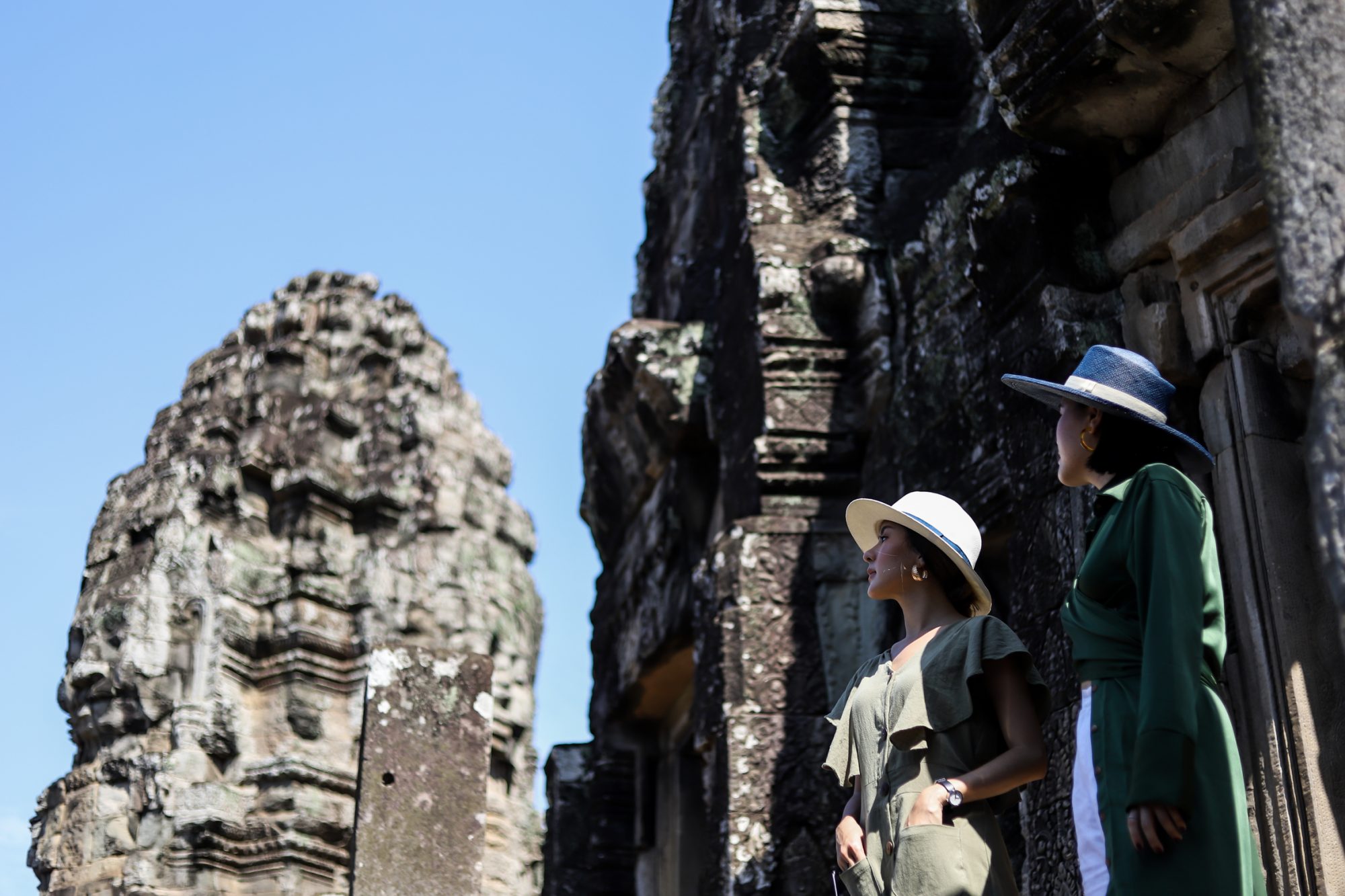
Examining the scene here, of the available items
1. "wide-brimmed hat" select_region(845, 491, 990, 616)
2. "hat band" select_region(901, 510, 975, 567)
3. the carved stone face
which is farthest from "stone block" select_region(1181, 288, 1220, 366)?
the carved stone face

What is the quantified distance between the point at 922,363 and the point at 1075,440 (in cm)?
351

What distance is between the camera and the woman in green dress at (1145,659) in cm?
297

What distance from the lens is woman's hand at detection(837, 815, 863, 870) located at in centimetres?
362

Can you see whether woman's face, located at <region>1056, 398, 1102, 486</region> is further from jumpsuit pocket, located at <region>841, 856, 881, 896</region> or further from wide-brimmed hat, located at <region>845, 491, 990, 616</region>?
jumpsuit pocket, located at <region>841, 856, 881, 896</region>

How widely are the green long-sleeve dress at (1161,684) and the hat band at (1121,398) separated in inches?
7.9

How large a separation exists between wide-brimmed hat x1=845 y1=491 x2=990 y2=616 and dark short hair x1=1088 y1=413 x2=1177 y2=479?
401mm

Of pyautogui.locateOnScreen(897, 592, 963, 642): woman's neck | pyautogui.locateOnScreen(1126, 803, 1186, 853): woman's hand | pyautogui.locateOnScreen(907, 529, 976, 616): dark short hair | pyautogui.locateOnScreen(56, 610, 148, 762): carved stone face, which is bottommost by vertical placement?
pyautogui.locateOnScreen(1126, 803, 1186, 853): woman's hand

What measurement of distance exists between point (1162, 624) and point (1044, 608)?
7.31ft

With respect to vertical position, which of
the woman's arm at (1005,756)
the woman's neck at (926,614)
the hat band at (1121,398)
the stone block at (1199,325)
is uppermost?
the stone block at (1199,325)

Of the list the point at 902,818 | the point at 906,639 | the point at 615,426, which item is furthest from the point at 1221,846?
the point at 615,426

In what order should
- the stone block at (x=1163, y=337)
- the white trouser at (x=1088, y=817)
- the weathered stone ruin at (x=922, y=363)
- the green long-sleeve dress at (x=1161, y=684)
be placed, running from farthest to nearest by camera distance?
the stone block at (x=1163, y=337) → the weathered stone ruin at (x=922, y=363) → the white trouser at (x=1088, y=817) → the green long-sleeve dress at (x=1161, y=684)

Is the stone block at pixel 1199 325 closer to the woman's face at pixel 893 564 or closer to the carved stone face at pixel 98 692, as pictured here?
the woman's face at pixel 893 564

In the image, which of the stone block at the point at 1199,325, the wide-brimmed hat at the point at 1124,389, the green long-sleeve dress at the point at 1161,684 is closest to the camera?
the green long-sleeve dress at the point at 1161,684

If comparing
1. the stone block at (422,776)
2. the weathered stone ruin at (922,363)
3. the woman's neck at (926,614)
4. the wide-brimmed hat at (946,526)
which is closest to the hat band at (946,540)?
the wide-brimmed hat at (946,526)
